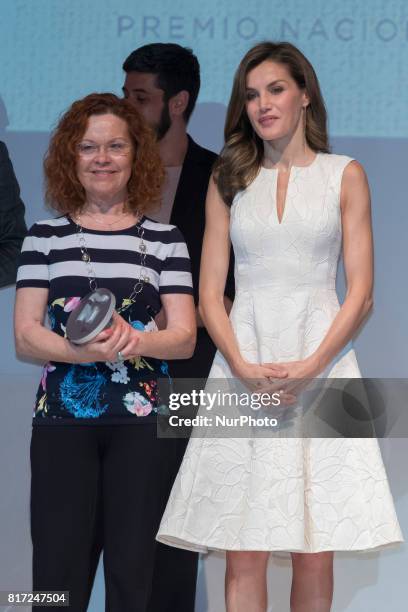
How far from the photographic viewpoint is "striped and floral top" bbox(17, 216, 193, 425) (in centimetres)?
283

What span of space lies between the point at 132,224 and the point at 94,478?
2.27 ft

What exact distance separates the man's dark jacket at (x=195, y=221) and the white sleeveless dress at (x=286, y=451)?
339mm

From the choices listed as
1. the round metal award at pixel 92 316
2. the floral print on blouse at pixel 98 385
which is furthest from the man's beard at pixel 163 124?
the round metal award at pixel 92 316

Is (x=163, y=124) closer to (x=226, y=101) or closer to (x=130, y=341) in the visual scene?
(x=226, y=101)

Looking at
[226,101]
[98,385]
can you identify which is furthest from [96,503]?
[226,101]

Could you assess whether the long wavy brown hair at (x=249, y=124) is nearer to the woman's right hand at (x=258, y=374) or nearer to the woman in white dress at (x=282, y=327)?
the woman in white dress at (x=282, y=327)

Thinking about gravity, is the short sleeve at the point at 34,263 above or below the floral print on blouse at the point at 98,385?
above

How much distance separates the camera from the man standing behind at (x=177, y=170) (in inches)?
136

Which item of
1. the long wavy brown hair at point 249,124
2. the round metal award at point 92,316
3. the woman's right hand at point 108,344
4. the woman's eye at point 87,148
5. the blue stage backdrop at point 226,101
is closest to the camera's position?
the round metal award at point 92,316

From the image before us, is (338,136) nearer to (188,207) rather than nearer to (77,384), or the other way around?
(188,207)

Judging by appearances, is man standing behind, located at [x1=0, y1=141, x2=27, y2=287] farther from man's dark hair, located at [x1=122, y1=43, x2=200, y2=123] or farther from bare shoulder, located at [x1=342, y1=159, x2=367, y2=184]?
bare shoulder, located at [x1=342, y1=159, x2=367, y2=184]

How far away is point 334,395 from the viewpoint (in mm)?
3059

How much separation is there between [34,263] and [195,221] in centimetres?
75

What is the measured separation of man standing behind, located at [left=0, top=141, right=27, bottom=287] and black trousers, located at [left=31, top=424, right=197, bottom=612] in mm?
771
